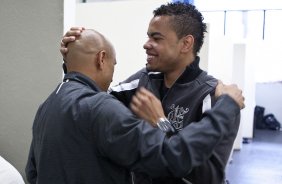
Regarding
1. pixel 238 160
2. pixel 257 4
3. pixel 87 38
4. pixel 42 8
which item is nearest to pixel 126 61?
pixel 42 8

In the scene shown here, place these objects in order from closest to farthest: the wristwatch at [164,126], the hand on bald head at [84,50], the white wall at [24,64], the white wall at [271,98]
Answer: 1. the wristwatch at [164,126]
2. the hand on bald head at [84,50]
3. the white wall at [24,64]
4. the white wall at [271,98]

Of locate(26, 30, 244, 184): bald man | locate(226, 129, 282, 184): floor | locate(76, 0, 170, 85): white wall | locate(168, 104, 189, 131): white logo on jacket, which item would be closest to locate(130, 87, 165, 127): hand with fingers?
locate(26, 30, 244, 184): bald man

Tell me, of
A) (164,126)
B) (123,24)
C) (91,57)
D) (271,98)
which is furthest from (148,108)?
(271,98)

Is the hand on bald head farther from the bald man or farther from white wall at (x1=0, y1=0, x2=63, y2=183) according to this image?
white wall at (x1=0, y1=0, x2=63, y2=183)

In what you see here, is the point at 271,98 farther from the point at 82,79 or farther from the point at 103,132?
the point at 103,132

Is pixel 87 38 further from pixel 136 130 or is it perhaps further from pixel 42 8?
pixel 42 8

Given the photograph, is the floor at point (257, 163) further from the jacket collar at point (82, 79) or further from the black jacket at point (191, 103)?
the jacket collar at point (82, 79)

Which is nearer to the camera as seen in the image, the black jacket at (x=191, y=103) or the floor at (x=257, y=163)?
the black jacket at (x=191, y=103)

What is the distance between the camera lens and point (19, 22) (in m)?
1.90

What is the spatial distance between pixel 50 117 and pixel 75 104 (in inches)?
4.4

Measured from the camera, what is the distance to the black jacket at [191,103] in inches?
43.8

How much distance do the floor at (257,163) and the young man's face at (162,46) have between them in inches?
136

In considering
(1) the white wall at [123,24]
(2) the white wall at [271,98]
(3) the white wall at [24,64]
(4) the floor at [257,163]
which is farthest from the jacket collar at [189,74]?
(2) the white wall at [271,98]

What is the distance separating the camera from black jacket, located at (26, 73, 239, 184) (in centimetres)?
98
